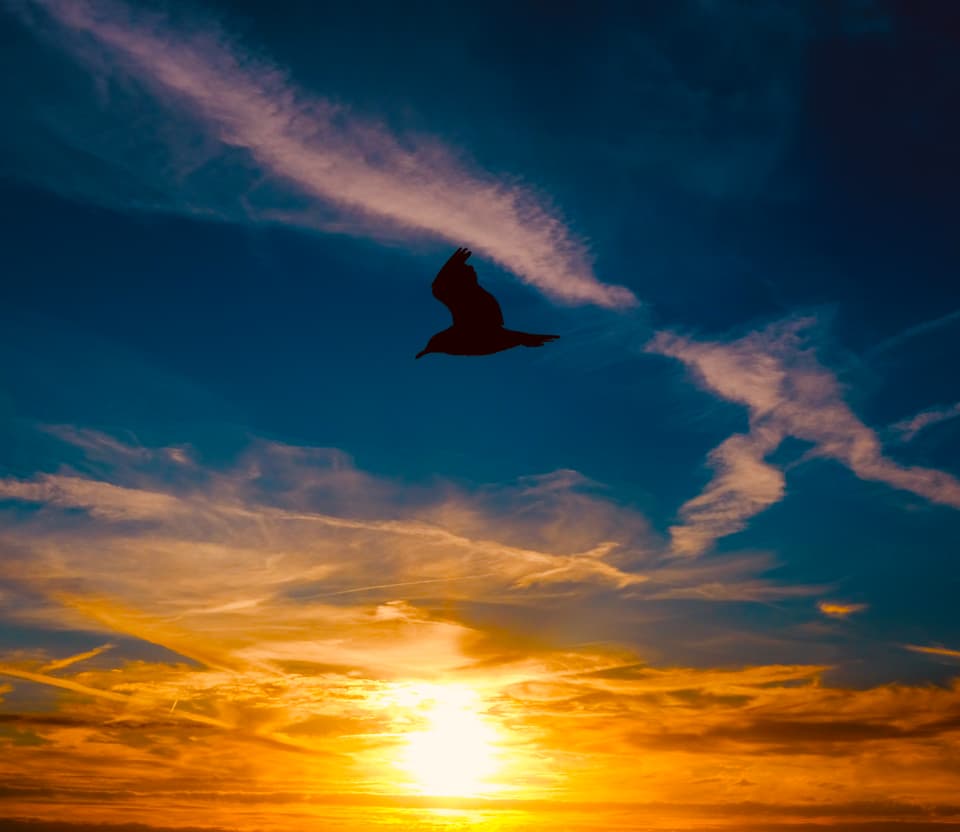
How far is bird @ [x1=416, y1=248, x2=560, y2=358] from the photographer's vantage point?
2156cm

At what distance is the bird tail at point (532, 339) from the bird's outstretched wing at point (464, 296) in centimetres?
77

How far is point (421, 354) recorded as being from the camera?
78.4 feet

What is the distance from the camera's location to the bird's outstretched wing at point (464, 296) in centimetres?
2148

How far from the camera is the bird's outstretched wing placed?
21484 mm

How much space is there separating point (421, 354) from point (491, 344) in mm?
2316

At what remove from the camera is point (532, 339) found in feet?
72.1

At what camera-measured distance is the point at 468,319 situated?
73.9 ft

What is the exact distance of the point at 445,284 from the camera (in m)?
21.9

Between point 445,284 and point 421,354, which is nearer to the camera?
point 445,284

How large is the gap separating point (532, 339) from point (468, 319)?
1.95 m

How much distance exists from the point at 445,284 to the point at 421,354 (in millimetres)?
2770

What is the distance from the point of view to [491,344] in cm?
2292

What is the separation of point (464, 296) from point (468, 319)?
2.61ft

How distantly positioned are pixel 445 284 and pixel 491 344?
225 centimetres
